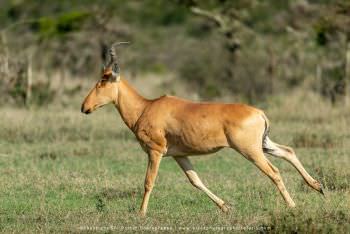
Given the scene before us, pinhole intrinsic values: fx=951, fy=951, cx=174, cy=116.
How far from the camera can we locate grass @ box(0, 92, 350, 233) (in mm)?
10000

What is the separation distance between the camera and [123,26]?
3384 centimetres

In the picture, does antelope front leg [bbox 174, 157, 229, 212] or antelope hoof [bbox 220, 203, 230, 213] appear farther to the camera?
antelope front leg [bbox 174, 157, 229, 212]

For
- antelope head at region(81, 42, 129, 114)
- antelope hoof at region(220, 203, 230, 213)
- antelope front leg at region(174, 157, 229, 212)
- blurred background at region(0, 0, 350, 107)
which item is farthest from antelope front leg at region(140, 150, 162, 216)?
blurred background at region(0, 0, 350, 107)

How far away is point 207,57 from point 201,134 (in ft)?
59.3

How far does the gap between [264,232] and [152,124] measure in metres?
2.62

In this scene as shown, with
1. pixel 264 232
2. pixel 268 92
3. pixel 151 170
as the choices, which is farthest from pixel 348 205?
pixel 268 92

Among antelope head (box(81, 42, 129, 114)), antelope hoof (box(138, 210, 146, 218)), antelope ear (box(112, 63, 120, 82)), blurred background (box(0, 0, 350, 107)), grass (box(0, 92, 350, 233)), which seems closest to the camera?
grass (box(0, 92, 350, 233))

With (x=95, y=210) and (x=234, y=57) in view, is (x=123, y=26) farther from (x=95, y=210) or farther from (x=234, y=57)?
(x=95, y=210)

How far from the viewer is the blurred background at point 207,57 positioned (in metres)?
24.4

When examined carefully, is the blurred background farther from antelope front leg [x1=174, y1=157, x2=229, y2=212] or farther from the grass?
antelope front leg [x1=174, y1=157, x2=229, y2=212]

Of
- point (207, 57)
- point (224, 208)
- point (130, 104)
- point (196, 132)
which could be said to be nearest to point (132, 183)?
point (130, 104)

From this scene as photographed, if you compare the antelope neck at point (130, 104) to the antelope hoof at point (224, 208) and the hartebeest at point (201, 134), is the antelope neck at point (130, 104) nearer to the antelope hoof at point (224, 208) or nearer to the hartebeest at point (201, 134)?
the hartebeest at point (201, 134)

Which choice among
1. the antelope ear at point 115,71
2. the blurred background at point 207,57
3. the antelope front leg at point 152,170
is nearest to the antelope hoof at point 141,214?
the antelope front leg at point 152,170

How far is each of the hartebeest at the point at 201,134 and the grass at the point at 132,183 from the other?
40 centimetres
